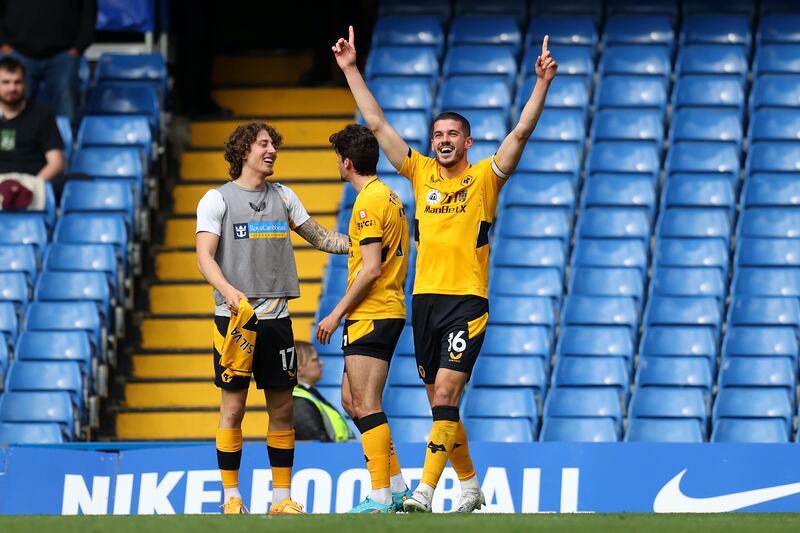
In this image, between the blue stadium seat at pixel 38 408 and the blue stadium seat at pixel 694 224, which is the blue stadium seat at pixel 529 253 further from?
the blue stadium seat at pixel 38 408

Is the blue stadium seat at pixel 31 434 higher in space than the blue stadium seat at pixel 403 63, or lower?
lower

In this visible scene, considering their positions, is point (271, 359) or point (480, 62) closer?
point (271, 359)

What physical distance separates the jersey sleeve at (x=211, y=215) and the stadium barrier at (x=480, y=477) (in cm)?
187

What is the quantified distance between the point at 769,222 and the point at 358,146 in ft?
18.0

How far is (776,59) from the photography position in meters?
13.5

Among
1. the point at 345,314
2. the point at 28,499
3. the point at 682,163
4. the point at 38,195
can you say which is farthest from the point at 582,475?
the point at 38,195

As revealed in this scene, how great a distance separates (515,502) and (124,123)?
6.16 metres

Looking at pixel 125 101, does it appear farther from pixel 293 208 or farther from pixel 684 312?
pixel 293 208

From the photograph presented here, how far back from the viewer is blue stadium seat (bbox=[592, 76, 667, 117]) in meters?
13.2

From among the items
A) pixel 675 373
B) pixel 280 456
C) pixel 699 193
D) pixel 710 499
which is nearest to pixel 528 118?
pixel 280 456

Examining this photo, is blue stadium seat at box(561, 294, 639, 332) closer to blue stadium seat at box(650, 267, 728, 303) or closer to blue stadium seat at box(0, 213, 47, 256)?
blue stadium seat at box(650, 267, 728, 303)

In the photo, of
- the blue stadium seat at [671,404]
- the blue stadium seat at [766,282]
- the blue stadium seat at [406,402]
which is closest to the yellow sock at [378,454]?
the blue stadium seat at [406,402]

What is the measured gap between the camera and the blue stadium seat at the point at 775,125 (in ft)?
42.2

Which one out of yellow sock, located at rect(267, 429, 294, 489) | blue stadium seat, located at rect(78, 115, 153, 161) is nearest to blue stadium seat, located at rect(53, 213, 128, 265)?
blue stadium seat, located at rect(78, 115, 153, 161)
